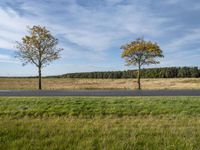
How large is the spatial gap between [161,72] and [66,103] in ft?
389

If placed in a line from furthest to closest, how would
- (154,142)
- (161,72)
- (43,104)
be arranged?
1. (161,72)
2. (43,104)
3. (154,142)

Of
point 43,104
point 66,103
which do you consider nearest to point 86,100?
point 66,103

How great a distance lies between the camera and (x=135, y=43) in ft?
120

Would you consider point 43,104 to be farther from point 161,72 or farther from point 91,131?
point 161,72

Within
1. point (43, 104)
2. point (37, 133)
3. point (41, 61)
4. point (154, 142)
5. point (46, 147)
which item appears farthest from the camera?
point (41, 61)

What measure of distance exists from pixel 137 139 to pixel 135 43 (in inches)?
1216

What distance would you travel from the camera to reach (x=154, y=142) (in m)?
6.43

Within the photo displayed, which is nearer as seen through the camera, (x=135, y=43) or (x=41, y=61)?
(x=41, y=61)

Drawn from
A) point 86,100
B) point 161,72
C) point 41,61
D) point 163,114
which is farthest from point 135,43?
point 161,72

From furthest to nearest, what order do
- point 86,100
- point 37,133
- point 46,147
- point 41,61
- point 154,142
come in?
point 41,61, point 86,100, point 37,133, point 154,142, point 46,147

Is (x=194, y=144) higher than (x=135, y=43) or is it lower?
lower

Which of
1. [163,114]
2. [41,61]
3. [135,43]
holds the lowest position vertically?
[163,114]

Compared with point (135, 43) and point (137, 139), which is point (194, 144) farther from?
point (135, 43)

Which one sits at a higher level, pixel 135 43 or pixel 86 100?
pixel 135 43
